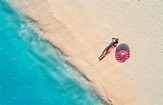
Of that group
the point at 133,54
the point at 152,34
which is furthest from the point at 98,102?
the point at 152,34

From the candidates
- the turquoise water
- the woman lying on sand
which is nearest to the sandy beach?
the woman lying on sand

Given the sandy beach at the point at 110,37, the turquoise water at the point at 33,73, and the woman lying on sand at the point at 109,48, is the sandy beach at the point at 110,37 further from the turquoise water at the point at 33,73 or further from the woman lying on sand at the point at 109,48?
the turquoise water at the point at 33,73

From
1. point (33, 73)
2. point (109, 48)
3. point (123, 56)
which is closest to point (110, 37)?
point (109, 48)

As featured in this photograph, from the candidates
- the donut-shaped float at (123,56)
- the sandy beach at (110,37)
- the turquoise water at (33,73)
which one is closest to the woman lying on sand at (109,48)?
the sandy beach at (110,37)

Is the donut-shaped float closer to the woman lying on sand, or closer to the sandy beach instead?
the sandy beach

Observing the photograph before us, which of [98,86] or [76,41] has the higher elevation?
[76,41]

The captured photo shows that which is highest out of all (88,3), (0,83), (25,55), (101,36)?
(88,3)

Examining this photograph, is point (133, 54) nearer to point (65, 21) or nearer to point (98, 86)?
point (98, 86)
